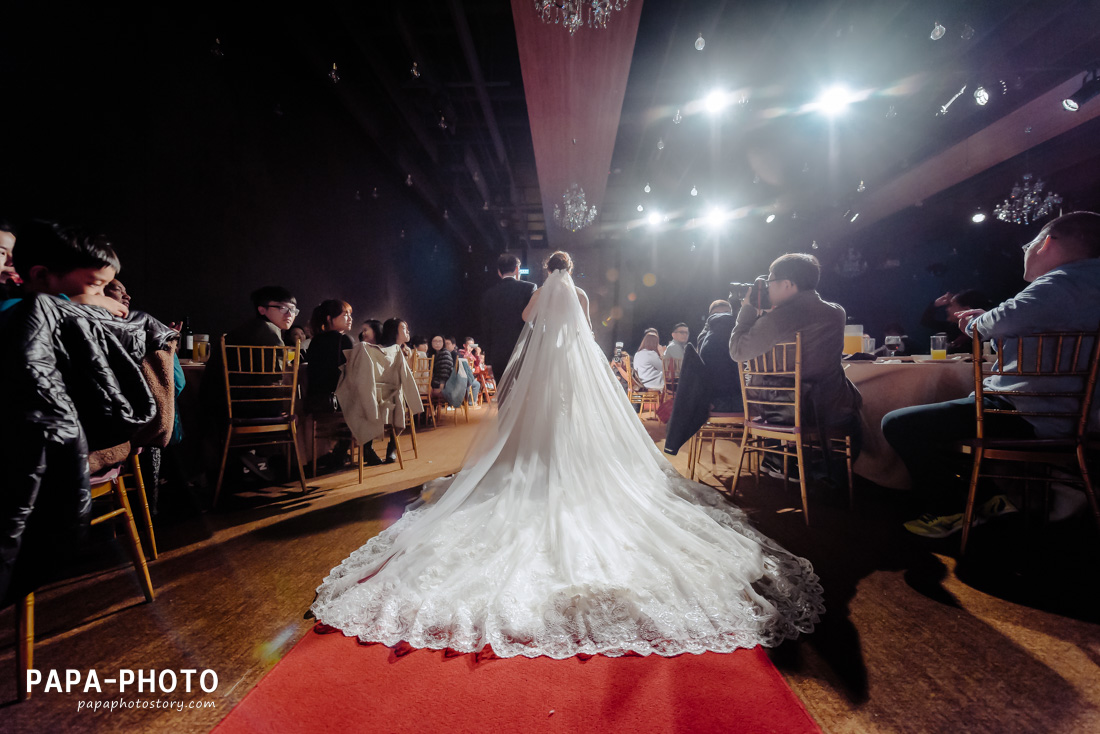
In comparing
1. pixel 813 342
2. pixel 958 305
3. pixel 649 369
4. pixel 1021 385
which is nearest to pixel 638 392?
pixel 649 369

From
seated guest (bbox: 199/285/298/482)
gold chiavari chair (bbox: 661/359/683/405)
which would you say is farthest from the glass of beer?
gold chiavari chair (bbox: 661/359/683/405)

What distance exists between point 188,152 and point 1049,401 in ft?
17.0

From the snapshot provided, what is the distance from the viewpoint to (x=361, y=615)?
1288 millimetres

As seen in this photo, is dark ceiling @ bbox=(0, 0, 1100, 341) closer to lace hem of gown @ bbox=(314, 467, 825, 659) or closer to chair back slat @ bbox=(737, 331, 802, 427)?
lace hem of gown @ bbox=(314, 467, 825, 659)

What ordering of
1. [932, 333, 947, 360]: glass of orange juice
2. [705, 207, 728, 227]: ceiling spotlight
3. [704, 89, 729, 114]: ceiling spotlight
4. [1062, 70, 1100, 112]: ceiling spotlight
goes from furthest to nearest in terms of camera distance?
[705, 207, 728, 227]: ceiling spotlight, [704, 89, 729, 114]: ceiling spotlight, [1062, 70, 1100, 112]: ceiling spotlight, [932, 333, 947, 360]: glass of orange juice

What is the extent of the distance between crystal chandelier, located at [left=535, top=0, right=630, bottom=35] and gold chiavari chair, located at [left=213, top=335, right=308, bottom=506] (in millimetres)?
3047

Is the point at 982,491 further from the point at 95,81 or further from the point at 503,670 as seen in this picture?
the point at 95,81

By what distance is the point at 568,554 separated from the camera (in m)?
1.43

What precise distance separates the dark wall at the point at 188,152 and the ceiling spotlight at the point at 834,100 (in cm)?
554

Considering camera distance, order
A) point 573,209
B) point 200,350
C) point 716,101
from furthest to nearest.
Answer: point 573,209
point 716,101
point 200,350

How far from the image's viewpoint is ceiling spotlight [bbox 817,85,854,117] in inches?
183

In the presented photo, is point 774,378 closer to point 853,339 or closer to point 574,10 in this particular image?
point 853,339

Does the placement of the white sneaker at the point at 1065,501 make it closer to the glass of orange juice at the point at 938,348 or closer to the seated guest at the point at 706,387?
the glass of orange juice at the point at 938,348

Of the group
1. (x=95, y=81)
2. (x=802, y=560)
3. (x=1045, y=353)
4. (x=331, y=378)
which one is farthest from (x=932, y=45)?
(x=95, y=81)
